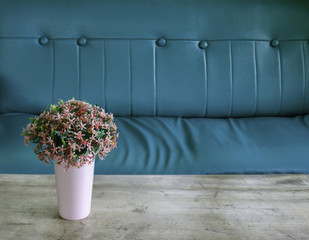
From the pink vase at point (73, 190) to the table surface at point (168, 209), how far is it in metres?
0.02

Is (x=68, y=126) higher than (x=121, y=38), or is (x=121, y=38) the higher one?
(x=121, y=38)

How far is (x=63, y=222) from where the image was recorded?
553mm

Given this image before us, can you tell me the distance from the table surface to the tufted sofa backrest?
2.21 ft

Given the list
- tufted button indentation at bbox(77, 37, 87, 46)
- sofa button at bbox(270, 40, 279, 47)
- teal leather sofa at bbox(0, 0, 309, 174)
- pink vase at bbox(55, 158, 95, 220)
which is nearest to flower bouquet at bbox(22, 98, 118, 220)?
pink vase at bbox(55, 158, 95, 220)

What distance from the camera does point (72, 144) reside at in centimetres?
49

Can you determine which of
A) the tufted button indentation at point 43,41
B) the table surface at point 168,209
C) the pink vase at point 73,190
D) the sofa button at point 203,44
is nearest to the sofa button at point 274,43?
the sofa button at point 203,44

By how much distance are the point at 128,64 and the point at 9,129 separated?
0.57 metres

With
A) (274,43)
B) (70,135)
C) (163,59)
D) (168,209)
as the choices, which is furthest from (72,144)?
(274,43)

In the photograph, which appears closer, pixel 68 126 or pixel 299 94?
pixel 68 126

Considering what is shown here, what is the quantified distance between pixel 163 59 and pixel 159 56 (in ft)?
0.08

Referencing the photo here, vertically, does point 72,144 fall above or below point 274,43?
below

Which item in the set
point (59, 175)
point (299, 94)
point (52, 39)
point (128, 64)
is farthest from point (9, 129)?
point (299, 94)

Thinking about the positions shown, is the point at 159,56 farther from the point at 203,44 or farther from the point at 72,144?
the point at 72,144

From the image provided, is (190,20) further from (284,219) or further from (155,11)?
(284,219)
